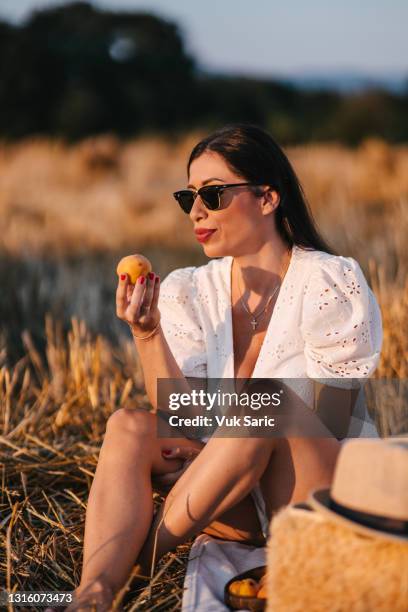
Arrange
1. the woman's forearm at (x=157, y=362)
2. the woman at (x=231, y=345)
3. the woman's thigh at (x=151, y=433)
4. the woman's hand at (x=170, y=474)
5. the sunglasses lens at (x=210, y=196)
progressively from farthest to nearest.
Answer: the sunglasses lens at (x=210, y=196) → the woman's forearm at (x=157, y=362) → the woman's hand at (x=170, y=474) → the woman's thigh at (x=151, y=433) → the woman at (x=231, y=345)

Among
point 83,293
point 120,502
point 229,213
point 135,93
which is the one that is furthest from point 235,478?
point 135,93

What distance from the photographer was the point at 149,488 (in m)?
2.77

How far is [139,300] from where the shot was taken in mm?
2871

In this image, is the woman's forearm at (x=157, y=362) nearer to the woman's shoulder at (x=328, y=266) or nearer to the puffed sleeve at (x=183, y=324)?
the puffed sleeve at (x=183, y=324)

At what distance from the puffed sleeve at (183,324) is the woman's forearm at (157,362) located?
11cm

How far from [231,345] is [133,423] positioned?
1.67 ft

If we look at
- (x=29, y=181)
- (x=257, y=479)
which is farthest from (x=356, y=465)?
(x=29, y=181)

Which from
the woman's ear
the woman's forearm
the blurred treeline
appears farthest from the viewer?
the blurred treeline

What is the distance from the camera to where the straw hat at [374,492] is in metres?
1.97

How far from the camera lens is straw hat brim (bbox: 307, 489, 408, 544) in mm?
1936

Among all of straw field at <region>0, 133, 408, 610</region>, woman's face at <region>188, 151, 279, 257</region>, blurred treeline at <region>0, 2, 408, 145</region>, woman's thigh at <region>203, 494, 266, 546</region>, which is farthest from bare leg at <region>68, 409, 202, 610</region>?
blurred treeline at <region>0, 2, 408, 145</region>

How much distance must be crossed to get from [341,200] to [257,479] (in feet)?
25.5

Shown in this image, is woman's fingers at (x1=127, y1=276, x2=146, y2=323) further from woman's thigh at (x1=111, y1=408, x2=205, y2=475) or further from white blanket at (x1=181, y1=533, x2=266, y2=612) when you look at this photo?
white blanket at (x1=181, y1=533, x2=266, y2=612)

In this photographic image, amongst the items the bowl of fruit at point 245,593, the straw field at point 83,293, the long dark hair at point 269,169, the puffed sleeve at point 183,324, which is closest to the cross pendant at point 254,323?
the puffed sleeve at point 183,324
